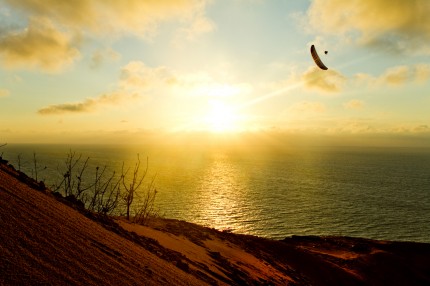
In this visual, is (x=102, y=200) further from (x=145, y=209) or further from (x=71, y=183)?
(x=71, y=183)

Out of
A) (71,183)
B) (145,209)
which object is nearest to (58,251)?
(145,209)

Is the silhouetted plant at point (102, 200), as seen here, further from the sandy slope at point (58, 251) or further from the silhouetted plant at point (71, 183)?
the sandy slope at point (58, 251)

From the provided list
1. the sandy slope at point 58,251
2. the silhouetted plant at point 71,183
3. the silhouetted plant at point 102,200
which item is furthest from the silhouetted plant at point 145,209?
the sandy slope at point 58,251

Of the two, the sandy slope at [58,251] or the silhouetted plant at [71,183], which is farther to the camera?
the silhouetted plant at [71,183]

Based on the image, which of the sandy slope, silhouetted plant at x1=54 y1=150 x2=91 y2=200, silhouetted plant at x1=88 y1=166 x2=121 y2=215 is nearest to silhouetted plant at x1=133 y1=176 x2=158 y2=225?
silhouetted plant at x1=88 y1=166 x2=121 y2=215

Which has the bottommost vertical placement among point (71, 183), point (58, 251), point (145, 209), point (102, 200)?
point (71, 183)

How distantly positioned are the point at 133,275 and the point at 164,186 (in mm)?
77665

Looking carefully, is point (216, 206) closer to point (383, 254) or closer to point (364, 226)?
point (364, 226)

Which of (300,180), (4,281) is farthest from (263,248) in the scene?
(300,180)

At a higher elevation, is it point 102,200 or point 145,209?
point 145,209

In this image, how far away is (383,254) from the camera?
86.9ft

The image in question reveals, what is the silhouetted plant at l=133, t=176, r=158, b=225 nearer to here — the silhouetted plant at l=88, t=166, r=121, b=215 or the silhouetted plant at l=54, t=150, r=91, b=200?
the silhouetted plant at l=88, t=166, r=121, b=215

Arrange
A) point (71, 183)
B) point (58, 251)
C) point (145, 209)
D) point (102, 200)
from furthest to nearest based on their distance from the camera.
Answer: point (71, 183) → point (102, 200) → point (145, 209) → point (58, 251)

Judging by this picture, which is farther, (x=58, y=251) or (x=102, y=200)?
(x=102, y=200)
